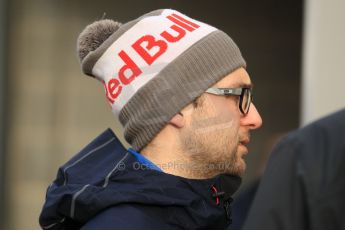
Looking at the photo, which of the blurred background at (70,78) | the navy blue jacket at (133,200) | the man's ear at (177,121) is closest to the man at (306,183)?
the navy blue jacket at (133,200)

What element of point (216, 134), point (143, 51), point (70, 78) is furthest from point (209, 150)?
point (70, 78)

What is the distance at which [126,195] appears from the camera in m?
1.94

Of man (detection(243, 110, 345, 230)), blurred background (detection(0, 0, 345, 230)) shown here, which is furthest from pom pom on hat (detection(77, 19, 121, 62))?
blurred background (detection(0, 0, 345, 230))

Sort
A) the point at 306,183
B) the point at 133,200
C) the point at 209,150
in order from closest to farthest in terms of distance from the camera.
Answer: the point at 306,183 < the point at 133,200 < the point at 209,150

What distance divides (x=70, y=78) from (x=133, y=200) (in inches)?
138

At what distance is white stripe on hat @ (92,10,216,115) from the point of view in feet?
6.91

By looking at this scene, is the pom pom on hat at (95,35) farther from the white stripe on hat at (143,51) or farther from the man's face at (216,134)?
the man's face at (216,134)

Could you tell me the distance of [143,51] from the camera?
6.98 ft

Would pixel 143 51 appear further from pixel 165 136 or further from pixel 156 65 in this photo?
pixel 165 136

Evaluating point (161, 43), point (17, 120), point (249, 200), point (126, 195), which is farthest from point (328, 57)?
point (17, 120)

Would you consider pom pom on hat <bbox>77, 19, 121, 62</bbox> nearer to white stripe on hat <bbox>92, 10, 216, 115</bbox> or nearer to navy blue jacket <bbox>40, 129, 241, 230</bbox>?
white stripe on hat <bbox>92, 10, 216, 115</bbox>

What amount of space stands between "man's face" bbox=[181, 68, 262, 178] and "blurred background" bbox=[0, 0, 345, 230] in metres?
3.05

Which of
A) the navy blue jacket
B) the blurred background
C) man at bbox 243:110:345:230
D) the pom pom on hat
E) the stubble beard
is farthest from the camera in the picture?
the blurred background

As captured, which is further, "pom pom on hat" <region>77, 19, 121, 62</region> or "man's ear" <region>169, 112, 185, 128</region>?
"pom pom on hat" <region>77, 19, 121, 62</region>
